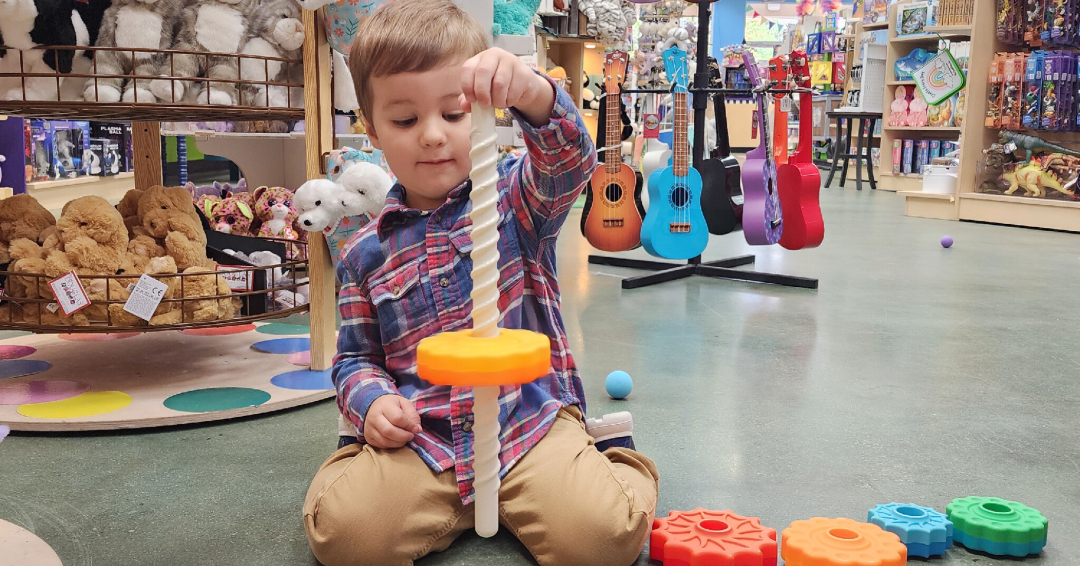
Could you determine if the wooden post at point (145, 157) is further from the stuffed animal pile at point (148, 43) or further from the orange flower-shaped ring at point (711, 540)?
the orange flower-shaped ring at point (711, 540)

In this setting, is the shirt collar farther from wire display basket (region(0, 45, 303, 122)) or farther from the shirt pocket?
wire display basket (region(0, 45, 303, 122))

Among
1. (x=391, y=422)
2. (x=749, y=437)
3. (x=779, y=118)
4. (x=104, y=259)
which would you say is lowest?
(x=749, y=437)

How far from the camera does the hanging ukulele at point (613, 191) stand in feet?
9.49

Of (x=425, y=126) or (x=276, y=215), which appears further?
(x=276, y=215)

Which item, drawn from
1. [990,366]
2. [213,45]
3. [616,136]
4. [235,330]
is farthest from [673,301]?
[213,45]

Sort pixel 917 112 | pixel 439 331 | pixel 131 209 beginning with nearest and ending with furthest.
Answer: pixel 439 331, pixel 131 209, pixel 917 112

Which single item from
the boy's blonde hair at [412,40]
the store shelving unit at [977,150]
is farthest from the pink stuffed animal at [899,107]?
the boy's blonde hair at [412,40]

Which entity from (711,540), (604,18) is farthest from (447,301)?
(604,18)

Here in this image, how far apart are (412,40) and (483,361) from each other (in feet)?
1.50

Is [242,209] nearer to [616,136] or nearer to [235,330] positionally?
[235,330]

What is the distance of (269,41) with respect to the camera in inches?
63.9

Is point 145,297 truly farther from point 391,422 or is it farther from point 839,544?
point 839,544

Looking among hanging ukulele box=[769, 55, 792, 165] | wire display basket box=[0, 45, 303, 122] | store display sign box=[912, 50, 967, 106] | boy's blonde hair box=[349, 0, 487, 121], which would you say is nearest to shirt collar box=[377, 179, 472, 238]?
boy's blonde hair box=[349, 0, 487, 121]

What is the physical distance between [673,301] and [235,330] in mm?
1206
